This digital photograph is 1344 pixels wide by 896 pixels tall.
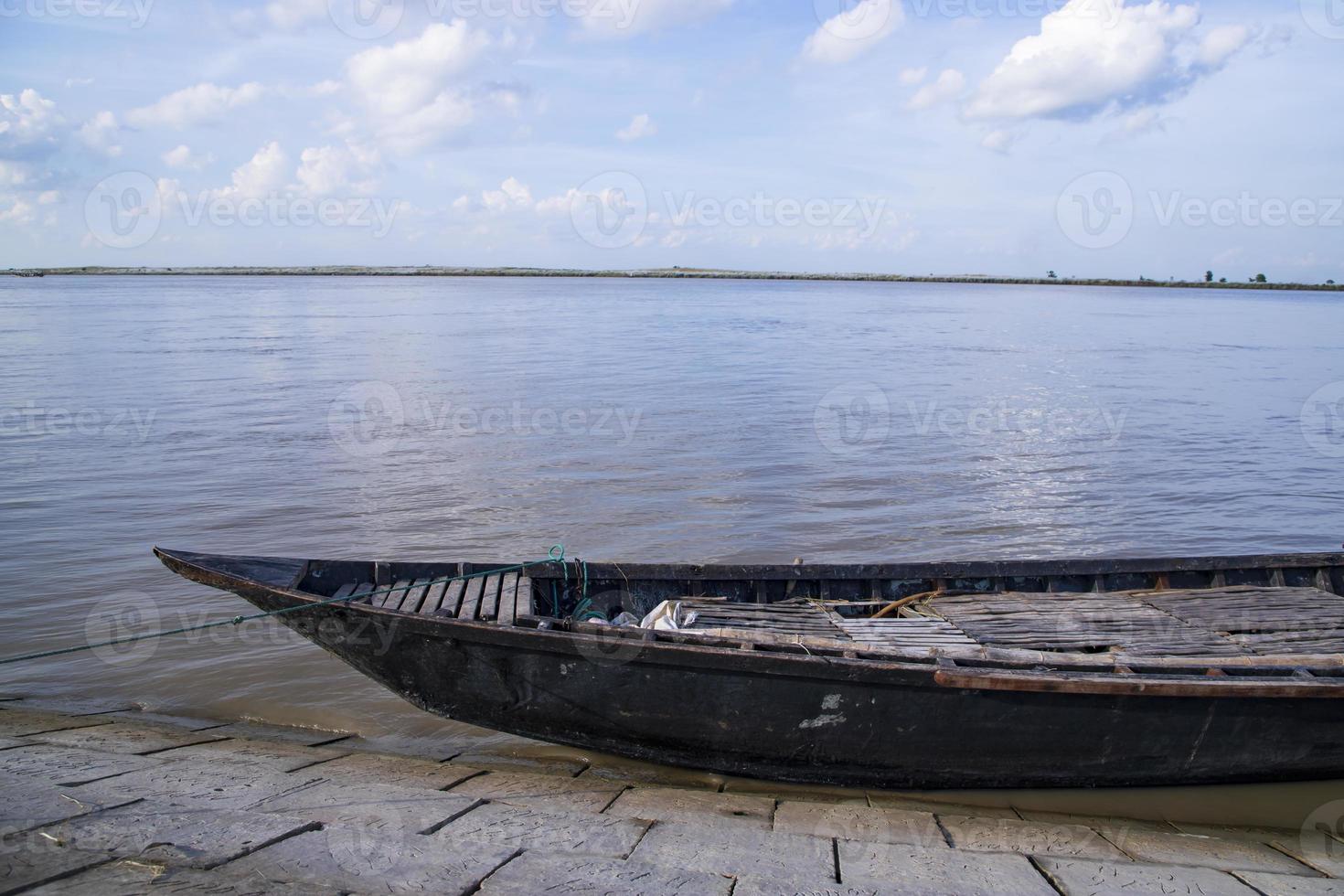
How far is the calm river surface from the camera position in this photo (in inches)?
356

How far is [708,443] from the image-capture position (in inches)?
663

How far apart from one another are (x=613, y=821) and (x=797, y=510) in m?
7.86

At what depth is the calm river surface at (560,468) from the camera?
9.04 meters

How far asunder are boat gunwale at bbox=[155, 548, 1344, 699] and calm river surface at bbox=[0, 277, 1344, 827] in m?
1.96

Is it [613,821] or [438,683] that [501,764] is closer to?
[438,683]

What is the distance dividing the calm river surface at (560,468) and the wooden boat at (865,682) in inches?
59.4

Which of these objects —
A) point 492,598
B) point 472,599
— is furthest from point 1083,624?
point 472,599

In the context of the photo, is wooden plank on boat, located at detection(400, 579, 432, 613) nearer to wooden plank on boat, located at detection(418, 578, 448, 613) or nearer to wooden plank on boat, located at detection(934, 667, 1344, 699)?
wooden plank on boat, located at detection(418, 578, 448, 613)

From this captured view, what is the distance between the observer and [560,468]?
580 inches

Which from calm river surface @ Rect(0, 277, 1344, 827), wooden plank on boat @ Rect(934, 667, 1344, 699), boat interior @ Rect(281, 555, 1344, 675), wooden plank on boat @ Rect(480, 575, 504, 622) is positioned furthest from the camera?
calm river surface @ Rect(0, 277, 1344, 827)

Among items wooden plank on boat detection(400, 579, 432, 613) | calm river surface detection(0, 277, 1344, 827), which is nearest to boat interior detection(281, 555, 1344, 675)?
wooden plank on boat detection(400, 579, 432, 613)

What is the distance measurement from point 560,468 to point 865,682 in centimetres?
995

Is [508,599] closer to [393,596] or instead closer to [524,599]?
[524,599]

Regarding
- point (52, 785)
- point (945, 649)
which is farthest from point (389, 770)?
point (945, 649)
